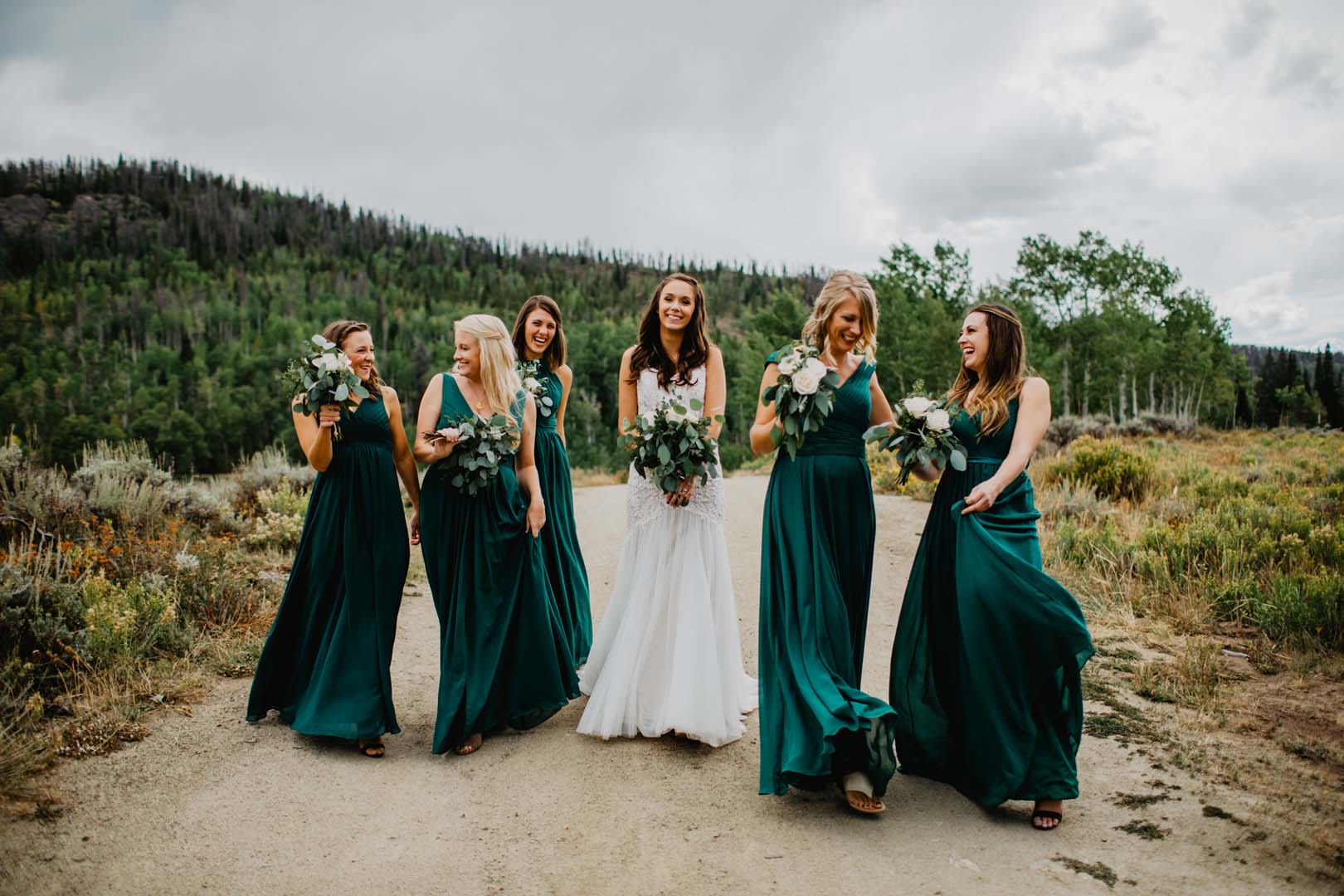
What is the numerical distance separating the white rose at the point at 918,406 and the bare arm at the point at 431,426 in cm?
280

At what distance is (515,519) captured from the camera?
5152mm

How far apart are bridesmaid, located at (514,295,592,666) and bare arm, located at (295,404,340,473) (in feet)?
5.04

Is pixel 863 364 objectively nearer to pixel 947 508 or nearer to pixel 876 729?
pixel 947 508

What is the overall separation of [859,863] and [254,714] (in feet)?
12.7

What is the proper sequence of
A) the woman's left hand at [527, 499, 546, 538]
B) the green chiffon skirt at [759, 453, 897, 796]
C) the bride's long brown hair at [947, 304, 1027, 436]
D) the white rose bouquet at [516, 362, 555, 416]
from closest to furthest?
the green chiffon skirt at [759, 453, 897, 796] < the bride's long brown hair at [947, 304, 1027, 436] < the woman's left hand at [527, 499, 546, 538] < the white rose bouquet at [516, 362, 555, 416]

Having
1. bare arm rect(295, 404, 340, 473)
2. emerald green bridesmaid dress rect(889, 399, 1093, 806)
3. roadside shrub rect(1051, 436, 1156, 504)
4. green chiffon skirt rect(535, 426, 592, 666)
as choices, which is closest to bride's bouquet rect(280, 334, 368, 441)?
bare arm rect(295, 404, 340, 473)

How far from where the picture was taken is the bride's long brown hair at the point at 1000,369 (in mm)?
4340

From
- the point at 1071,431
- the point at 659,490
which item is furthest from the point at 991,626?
the point at 1071,431

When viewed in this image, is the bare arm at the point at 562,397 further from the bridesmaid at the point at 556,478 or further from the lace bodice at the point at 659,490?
the lace bodice at the point at 659,490

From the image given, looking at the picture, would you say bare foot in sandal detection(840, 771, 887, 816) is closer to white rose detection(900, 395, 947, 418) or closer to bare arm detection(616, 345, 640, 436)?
white rose detection(900, 395, 947, 418)

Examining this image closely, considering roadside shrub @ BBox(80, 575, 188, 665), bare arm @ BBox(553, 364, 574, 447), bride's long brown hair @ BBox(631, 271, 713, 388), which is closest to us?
bride's long brown hair @ BBox(631, 271, 713, 388)

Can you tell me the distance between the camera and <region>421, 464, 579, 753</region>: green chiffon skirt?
4.95m

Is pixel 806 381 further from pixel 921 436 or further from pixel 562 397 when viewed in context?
pixel 562 397

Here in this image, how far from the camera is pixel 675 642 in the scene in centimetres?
499
